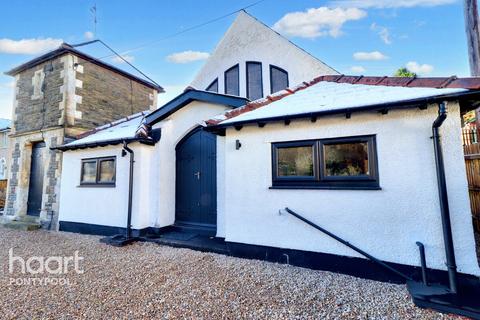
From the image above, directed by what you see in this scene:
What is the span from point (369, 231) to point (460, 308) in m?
1.32

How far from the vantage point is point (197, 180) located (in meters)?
6.74

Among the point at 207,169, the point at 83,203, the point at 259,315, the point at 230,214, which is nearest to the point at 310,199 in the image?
the point at 230,214

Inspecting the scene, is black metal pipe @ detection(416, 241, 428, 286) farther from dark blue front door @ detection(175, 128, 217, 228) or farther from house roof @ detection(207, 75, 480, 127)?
dark blue front door @ detection(175, 128, 217, 228)

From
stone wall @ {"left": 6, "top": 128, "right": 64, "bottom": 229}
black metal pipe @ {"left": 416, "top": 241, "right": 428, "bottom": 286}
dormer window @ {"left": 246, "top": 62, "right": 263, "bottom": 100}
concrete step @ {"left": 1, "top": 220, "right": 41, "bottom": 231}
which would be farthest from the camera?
dormer window @ {"left": 246, "top": 62, "right": 263, "bottom": 100}

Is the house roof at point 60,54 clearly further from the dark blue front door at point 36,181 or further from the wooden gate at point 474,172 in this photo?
the wooden gate at point 474,172

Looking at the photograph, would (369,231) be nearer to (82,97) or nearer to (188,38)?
(188,38)

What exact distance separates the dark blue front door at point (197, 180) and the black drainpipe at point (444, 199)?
4.81 meters

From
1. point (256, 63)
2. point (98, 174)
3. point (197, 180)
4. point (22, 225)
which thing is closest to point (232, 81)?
point (256, 63)

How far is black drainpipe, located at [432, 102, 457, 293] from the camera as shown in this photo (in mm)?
3163

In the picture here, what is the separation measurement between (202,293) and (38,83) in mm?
12121

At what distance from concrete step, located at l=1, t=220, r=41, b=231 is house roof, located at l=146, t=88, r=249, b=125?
6098 millimetres

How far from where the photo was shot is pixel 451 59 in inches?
310

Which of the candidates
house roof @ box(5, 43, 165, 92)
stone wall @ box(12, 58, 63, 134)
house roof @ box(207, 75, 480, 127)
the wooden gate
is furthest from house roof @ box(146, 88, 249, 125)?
the wooden gate

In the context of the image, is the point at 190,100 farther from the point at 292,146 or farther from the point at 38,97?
the point at 38,97
